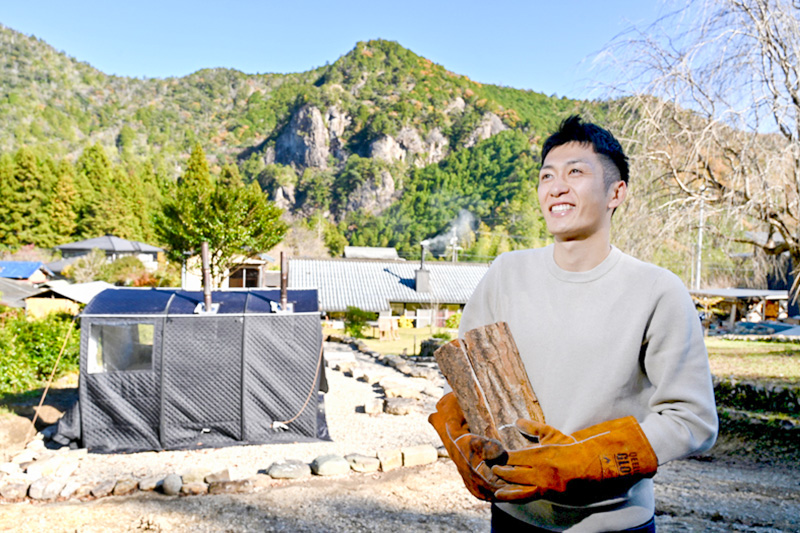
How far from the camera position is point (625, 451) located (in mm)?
1320

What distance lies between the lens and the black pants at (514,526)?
1.54 m

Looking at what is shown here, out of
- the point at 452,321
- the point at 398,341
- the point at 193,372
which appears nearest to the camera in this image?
the point at 193,372

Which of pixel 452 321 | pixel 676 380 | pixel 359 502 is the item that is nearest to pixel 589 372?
pixel 676 380

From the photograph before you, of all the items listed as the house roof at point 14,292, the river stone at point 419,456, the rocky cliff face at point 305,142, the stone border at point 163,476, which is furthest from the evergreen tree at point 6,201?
the rocky cliff face at point 305,142

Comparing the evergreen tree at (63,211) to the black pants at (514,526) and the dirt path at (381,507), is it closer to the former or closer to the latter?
the dirt path at (381,507)

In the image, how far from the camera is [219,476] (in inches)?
214

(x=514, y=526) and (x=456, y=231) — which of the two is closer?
(x=514, y=526)

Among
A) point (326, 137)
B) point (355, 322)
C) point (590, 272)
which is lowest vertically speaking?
point (355, 322)

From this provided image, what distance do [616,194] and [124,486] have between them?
219 inches

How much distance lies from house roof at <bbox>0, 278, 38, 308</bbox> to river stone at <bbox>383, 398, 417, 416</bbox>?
40.4 ft

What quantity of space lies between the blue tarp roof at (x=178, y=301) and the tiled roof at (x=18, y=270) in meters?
28.6

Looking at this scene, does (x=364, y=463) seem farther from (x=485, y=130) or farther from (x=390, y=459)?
(x=485, y=130)

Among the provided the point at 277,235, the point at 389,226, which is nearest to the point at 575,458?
the point at 277,235

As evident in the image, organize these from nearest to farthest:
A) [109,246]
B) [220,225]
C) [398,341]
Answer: [398,341] < [220,225] < [109,246]
